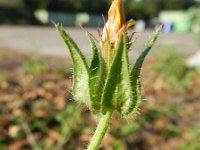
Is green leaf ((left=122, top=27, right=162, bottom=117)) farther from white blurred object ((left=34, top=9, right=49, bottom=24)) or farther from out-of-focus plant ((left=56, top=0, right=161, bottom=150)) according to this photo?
white blurred object ((left=34, top=9, right=49, bottom=24))

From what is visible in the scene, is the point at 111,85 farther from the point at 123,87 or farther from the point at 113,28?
the point at 113,28

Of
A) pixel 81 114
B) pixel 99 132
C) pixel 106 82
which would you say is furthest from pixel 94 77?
pixel 81 114

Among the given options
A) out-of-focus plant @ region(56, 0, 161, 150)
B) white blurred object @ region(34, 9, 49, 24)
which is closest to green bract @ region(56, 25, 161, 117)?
out-of-focus plant @ region(56, 0, 161, 150)

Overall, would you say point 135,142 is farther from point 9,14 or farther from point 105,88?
point 9,14

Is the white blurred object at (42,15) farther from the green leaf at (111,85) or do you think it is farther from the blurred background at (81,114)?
the green leaf at (111,85)

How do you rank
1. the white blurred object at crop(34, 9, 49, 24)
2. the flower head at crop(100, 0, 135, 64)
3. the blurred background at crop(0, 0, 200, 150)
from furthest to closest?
the white blurred object at crop(34, 9, 49, 24) < the blurred background at crop(0, 0, 200, 150) < the flower head at crop(100, 0, 135, 64)

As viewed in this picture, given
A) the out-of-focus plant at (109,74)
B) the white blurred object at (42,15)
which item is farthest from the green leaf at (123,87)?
the white blurred object at (42,15)

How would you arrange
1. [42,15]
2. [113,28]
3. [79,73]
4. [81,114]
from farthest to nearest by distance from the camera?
[42,15] < [81,114] < [79,73] < [113,28]

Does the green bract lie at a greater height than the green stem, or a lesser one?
greater
